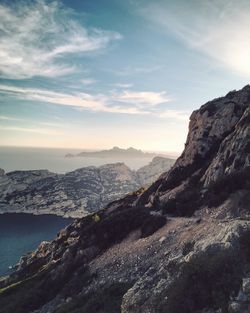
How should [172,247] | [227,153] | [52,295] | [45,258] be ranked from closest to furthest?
[172,247] → [52,295] → [227,153] → [45,258]

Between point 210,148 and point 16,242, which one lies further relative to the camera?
point 16,242

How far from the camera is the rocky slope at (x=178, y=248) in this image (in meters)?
19.4

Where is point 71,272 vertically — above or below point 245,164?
below

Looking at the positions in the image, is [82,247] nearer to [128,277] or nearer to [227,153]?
[128,277]

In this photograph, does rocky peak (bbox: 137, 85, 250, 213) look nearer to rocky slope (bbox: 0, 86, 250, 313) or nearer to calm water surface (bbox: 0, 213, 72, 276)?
rocky slope (bbox: 0, 86, 250, 313)

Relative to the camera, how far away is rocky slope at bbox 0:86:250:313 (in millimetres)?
19375

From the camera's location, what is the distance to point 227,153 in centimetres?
5844

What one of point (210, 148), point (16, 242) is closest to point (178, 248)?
point (210, 148)

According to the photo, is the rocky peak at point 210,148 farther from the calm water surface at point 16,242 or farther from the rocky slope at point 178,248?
the calm water surface at point 16,242

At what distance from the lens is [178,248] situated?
33875 millimetres

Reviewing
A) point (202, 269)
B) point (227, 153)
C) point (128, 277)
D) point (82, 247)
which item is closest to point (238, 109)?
point (227, 153)

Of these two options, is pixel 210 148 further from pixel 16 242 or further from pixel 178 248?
pixel 16 242

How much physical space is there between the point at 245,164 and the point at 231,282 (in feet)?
119

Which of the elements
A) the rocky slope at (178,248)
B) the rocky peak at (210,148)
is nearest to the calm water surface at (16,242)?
the rocky slope at (178,248)
